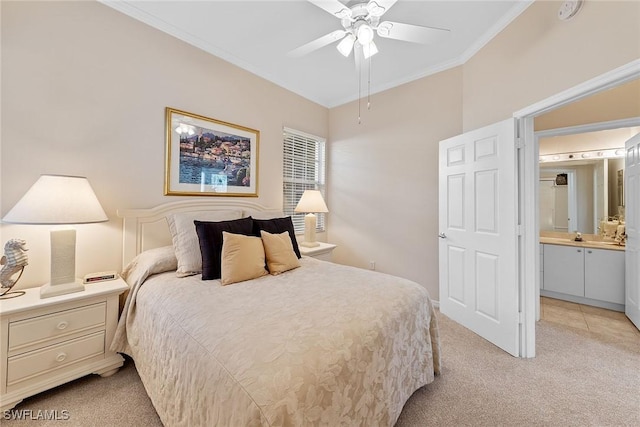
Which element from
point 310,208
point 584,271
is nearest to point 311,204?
point 310,208

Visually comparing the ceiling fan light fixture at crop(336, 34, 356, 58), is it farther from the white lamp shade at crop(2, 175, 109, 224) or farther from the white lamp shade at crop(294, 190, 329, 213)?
the white lamp shade at crop(2, 175, 109, 224)

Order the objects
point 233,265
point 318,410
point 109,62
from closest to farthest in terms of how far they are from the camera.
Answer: point 318,410
point 233,265
point 109,62

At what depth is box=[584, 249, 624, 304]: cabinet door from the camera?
299cm

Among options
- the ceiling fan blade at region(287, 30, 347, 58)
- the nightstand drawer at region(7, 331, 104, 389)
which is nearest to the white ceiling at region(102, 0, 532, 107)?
the ceiling fan blade at region(287, 30, 347, 58)

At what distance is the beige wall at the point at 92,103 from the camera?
5.57 feet

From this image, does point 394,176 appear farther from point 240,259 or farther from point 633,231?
point 633,231

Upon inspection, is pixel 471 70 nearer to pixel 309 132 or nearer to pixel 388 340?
pixel 309 132

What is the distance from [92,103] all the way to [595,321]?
5.24 m

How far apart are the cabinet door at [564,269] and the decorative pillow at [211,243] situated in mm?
4093

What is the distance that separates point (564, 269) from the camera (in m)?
3.34

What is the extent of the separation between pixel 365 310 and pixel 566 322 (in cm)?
286

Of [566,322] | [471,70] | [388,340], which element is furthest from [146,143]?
[566,322]

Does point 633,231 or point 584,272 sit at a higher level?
point 633,231

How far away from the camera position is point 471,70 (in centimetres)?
270
